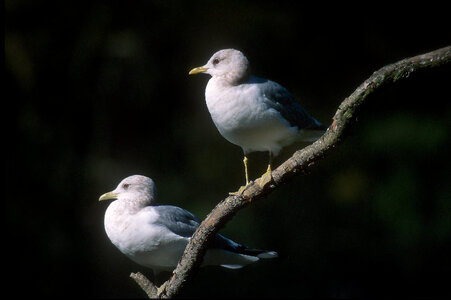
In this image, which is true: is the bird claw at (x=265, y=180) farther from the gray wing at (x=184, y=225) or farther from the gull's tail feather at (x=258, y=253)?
the gray wing at (x=184, y=225)

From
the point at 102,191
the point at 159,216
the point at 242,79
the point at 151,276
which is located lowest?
the point at 151,276

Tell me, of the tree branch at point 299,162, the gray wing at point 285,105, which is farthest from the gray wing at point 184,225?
the gray wing at point 285,105

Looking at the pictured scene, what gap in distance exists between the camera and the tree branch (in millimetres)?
1225

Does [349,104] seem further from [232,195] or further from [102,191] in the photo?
[102,191]

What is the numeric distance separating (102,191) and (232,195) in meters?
2.15

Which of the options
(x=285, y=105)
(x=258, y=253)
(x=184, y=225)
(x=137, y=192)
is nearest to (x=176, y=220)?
(x=184, y=225)

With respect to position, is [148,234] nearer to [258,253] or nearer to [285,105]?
[258,253]

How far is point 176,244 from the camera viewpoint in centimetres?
174

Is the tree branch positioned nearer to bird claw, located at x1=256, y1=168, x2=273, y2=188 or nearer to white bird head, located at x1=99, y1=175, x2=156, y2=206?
bird claw, located at x1=256, y1=168, x2=273, y2=188

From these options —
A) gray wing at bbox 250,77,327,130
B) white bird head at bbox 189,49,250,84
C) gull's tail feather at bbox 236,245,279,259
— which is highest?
white bird head at bbox 189,49,250,84

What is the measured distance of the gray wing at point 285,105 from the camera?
62.7 inches

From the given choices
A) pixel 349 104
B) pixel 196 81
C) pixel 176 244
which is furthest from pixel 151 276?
pixel 349 104

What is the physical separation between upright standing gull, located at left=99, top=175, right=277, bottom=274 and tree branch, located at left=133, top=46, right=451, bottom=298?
0.53 feet

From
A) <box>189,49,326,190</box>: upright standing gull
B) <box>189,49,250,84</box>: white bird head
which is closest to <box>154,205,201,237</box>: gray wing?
<box>189,49,326,190</box>: upright standing gull
